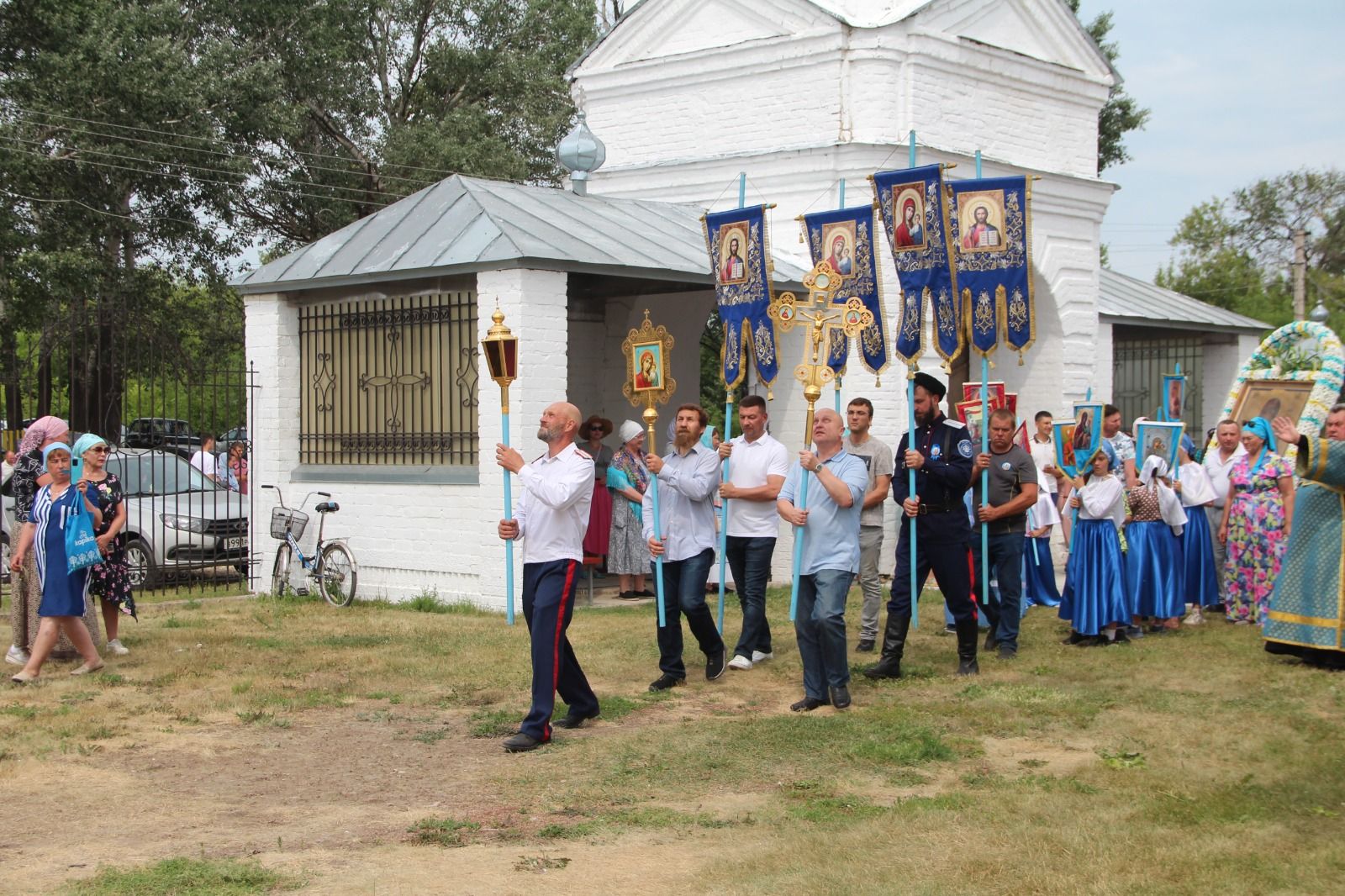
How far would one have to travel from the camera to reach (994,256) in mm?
10625

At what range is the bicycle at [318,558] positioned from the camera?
1384 centimetres

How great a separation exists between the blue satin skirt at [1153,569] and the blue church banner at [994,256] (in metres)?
2.01

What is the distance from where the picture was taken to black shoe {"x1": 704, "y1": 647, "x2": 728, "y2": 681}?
975cm

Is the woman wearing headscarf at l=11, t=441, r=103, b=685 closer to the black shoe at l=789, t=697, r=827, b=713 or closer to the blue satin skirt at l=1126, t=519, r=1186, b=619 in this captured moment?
the black shoe at l=789, t=697, r=827, b=713

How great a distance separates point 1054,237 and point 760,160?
3.97 metres

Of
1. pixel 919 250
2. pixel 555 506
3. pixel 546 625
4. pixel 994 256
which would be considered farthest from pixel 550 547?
pixel 994 256

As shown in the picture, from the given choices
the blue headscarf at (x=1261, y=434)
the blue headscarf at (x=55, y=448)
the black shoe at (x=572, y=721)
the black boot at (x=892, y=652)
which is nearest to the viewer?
the black shoe at (x=572, y=721)

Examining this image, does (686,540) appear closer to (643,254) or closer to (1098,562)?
(1098,562)

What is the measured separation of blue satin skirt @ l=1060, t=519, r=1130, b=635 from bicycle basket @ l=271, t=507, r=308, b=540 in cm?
720

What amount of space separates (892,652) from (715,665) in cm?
118

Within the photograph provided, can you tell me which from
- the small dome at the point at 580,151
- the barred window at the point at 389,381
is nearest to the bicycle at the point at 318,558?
the barred window at the point at 389,381

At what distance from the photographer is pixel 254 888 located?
18.1 feet

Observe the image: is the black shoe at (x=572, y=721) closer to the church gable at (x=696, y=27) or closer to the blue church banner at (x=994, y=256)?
the blue church banner at (x=994, y=256)

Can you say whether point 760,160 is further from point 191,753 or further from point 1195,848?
point 1195,848
